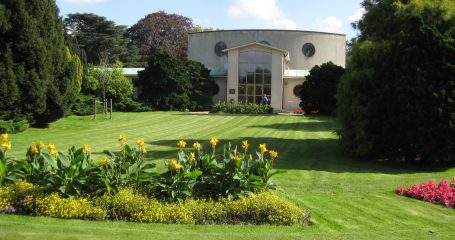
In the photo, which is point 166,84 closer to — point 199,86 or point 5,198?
point 199,86

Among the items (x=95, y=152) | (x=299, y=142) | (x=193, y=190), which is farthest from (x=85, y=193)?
(x=299, y=142)

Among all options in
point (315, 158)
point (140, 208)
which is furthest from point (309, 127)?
point (140, 208)

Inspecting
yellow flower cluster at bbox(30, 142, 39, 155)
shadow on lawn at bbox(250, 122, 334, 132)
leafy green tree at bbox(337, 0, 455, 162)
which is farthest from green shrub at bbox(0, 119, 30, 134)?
leafy green tree at bbox(337, 0, 455, 162)

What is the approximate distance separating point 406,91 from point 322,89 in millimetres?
22626

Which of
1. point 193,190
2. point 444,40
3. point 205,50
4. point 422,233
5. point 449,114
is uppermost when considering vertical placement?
point 205,50

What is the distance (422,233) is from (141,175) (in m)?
4.46

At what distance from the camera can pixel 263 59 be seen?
43062 millimetres

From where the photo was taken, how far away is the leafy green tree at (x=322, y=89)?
120ft

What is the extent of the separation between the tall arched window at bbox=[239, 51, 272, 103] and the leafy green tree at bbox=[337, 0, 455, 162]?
26583mm

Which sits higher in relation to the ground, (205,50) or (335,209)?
(205,50)

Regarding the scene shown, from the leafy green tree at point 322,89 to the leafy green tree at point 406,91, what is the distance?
1999 centimetres

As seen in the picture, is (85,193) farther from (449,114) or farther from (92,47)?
(92,47)

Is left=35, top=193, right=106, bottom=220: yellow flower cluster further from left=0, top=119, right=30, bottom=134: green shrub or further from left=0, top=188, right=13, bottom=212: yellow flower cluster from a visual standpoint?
left=0, top=119, right=30, bottom=134: green shrub

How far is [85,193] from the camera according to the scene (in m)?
7.25
